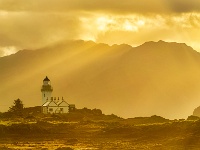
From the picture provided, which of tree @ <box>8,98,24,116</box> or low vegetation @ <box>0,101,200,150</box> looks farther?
tree @ <box>8,98,24,116</box>

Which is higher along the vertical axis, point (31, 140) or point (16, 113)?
point (16, 113)

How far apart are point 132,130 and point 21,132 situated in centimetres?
1870

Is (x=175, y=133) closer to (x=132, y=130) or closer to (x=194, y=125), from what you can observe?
(x=194, y=125)

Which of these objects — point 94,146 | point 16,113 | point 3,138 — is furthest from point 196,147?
point 16,113

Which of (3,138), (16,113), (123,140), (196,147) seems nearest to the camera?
(196,147)

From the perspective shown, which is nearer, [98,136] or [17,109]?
[98,136]

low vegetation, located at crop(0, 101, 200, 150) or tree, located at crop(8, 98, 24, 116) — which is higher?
tree, located at crop(8, 98, 24, 116)

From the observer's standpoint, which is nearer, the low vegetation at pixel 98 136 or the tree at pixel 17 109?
the low vegetation at pixel 98 136

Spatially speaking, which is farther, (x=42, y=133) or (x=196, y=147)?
(x=42, y=133)

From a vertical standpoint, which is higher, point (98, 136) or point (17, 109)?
point (17, 109)

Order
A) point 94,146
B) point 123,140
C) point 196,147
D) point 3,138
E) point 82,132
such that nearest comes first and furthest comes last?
point 196,147, point 94,146, point 123,140, point 3,138, point 82,132

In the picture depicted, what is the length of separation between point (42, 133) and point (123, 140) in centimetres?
1860

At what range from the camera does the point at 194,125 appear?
8406 cm

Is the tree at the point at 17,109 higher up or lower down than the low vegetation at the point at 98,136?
higher up
